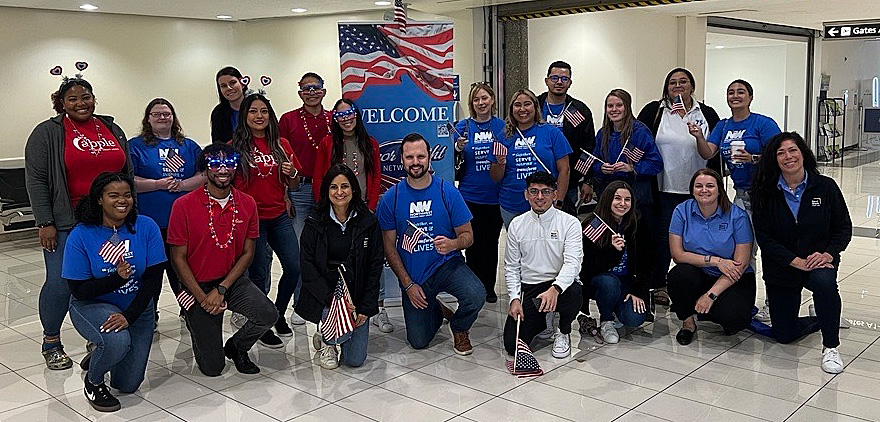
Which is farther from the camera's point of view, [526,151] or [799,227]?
[526,151]

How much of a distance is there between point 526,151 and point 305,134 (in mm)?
1319

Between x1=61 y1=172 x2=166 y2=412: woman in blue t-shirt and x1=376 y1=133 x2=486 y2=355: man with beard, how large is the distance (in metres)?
1.23

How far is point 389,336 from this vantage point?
4578 mm

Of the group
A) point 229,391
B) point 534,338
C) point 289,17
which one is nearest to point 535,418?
point 534,338

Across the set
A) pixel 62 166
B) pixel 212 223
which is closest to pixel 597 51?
pixel 212 223

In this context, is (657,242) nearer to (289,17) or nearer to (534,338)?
(534,338)

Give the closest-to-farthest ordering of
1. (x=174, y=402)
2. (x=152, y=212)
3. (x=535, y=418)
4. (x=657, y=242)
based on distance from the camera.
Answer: (x=535, y=418) → (x=174, y=402) → (x=152, y=212) → (x=657, y=242)

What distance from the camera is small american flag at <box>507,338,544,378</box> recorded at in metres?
3.83

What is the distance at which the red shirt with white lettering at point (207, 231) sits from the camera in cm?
380

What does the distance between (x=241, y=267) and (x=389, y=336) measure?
104 cm

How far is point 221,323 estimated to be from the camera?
3.92m

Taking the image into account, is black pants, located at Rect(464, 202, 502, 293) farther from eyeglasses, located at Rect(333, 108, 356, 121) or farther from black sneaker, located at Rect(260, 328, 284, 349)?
black sneaker, located at Rect(260, 328, 284, 349)

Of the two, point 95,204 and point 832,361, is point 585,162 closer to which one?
point 832,361

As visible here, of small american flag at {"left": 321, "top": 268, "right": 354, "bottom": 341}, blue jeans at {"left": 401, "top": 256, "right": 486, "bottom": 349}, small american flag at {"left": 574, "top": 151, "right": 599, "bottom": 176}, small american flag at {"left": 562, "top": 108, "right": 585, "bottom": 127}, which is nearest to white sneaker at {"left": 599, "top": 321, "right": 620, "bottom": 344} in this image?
blue jeans at {"left": 401, "top": 256, "right": 486, "bottom": 349}
